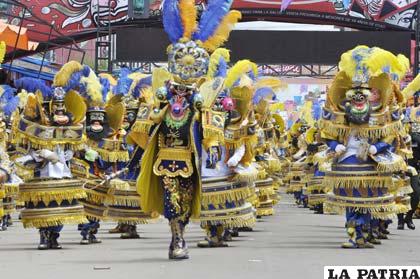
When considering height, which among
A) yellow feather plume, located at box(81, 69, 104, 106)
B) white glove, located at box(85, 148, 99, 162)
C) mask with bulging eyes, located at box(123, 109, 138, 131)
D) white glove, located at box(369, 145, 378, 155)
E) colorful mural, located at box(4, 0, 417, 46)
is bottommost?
white glove, located at box(85, 148, 99, 162)

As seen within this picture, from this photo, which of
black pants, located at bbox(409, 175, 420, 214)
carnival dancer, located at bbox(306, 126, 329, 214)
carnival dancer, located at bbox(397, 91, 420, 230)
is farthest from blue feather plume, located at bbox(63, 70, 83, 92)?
carnival dancer, located at bbox(306, 126, 329, 214)

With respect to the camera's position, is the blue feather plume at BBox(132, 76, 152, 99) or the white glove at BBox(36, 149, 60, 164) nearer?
the white glove at BBox(36, 149, 60, 164)

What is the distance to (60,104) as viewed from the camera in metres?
16.5

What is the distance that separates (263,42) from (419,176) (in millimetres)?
18880

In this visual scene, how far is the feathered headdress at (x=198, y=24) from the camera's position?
14.2 meters

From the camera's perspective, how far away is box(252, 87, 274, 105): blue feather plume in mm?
20547

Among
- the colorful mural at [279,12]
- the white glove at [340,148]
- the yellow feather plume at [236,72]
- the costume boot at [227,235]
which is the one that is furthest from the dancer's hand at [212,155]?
the colorful mural at [279,12]

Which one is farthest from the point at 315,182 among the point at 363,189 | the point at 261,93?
the point at 363,189

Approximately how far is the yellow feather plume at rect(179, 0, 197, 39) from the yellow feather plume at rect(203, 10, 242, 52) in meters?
0.24

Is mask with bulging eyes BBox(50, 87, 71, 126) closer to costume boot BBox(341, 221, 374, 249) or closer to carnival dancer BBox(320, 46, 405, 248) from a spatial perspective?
carnival dancer BBox(320, 46, 405, 248)

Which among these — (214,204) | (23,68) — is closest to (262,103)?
(214,204)

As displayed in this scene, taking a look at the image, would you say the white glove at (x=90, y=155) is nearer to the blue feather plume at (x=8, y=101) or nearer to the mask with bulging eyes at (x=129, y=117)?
the mask with bulging eyes at (x=129, y=117)

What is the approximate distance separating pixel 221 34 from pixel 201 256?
2573 mm

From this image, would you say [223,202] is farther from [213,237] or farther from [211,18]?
[211,18]
